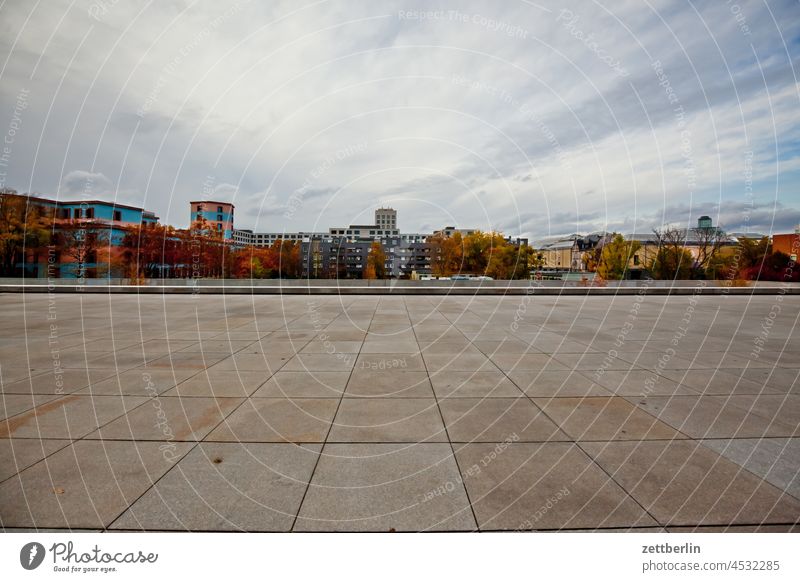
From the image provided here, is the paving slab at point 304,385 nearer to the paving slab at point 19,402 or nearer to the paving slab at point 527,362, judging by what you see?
the paving slab at point 19,402

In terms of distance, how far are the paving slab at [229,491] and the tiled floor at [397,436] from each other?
20mm

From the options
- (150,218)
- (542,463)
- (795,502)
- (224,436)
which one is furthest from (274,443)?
(150,218)

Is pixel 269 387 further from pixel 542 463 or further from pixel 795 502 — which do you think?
pixel 795 502

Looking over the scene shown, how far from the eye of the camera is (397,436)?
4.77m

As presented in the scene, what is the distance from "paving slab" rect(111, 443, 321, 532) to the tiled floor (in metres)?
0.02

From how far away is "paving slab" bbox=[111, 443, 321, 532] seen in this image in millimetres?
3160

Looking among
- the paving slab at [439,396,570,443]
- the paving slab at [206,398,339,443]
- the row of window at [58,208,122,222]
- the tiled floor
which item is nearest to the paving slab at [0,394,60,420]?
the tiled floor

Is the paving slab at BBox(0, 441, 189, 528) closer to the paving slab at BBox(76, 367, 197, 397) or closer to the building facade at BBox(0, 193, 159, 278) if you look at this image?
the paving slab at BBox(76, 367, 197, 397)

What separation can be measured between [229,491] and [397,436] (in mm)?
1914

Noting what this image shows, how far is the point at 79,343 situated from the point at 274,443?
8.56 m

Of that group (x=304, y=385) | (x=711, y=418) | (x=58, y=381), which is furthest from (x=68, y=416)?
(x=711, y=418)

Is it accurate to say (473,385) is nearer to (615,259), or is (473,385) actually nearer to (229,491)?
(229,491)

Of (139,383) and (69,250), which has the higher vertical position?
(69,250)

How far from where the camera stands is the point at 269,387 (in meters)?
6.64
